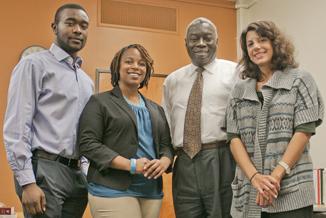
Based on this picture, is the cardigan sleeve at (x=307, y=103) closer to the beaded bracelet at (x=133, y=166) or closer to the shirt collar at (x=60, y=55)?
the beaded bracelet at (x=133, y=166)

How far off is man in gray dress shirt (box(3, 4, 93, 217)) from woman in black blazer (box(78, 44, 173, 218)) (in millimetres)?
97

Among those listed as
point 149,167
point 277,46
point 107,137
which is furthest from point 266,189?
point 107,137

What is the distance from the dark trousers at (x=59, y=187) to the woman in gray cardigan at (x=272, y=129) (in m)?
0.78

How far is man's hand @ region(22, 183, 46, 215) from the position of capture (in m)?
1.94

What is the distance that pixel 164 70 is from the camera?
197 inches

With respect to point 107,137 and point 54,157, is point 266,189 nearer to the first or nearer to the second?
point 107,137

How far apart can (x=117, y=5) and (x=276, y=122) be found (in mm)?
3378

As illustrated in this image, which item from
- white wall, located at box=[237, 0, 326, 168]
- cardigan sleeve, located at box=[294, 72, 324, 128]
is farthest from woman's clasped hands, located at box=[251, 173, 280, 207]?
white wall, located at box=[237, 0, 326, 168]

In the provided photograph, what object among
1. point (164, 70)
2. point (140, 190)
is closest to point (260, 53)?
point (140, 190)

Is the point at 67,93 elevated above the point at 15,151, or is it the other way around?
the point at 67,93

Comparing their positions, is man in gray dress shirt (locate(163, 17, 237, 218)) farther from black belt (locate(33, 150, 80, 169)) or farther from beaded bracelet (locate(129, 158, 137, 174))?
black belt (locate(33, 150, 80, 169))

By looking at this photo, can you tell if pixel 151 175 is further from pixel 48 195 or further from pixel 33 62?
pixel 33 62

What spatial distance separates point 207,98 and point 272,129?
1.91ft

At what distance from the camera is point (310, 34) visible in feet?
13.8
